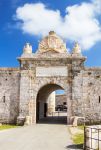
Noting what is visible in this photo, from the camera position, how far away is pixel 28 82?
2545 centimetres

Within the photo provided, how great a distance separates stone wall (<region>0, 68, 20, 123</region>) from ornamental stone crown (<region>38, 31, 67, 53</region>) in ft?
10.3

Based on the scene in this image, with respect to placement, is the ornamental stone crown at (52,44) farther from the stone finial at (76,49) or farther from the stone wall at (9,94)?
the stone wall at (9,94)

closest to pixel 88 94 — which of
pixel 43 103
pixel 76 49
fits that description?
pixel 76 49

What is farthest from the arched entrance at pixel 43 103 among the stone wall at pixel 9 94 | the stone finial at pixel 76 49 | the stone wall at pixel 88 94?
the stone finial at pixel 76 49

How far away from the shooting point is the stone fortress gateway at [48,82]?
24.8 m

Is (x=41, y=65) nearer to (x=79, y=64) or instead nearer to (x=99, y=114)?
(x=79, y=64)

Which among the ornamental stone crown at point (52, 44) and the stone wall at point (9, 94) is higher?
the ornamental stone crown at point (52, 44)

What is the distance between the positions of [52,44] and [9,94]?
592cm

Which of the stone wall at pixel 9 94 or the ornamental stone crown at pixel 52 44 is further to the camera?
the ornamental stone crown at pixel 52 44

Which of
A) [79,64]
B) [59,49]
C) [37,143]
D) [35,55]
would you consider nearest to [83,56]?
[79,64]

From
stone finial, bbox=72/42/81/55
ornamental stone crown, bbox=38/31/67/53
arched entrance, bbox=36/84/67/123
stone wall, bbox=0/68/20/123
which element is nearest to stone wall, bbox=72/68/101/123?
stone finial, bbox=72/42/81/55

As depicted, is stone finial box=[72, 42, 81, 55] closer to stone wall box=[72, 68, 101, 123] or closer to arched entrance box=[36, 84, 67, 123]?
stone wall box=[72, 68, 101, 123]

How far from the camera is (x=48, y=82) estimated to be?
83.3 ft

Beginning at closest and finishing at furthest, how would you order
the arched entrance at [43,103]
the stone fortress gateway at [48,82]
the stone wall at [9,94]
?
the stone fortress gateway at [48,82] → the stone wall at [9,94] → the arched entrance at [43,103]
